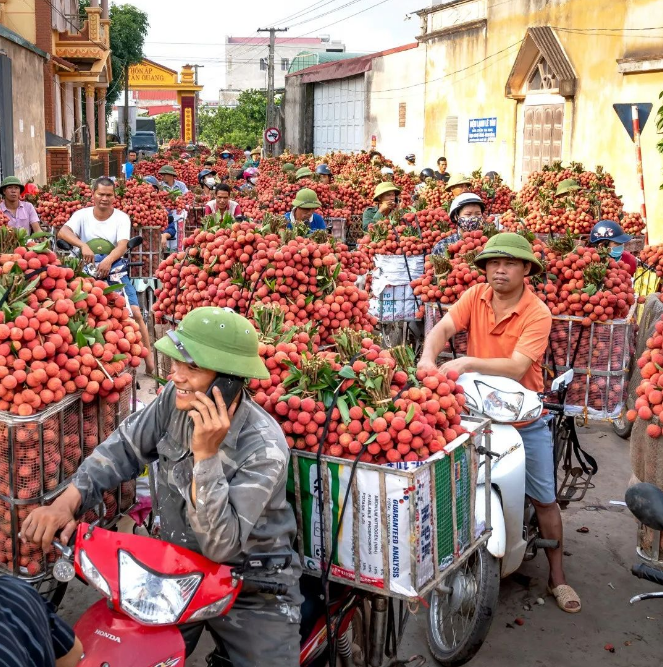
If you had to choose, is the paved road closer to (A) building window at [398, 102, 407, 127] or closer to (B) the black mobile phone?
(B) the black mobile phone

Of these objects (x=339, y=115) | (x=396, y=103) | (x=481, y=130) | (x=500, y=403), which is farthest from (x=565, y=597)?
(x=339, y=115)

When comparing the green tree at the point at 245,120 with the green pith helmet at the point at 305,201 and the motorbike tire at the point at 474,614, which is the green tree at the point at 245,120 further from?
the motorbike tire at the point at 474,614

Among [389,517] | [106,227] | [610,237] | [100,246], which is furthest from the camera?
[106,227]

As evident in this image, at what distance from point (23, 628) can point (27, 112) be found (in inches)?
880

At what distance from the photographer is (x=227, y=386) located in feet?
9.45

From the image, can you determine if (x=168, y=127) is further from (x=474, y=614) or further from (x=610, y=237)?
(x=474, y=614)

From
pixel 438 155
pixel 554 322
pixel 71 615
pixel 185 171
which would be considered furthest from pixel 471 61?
pixel 71 615

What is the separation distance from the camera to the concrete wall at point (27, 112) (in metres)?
20.8

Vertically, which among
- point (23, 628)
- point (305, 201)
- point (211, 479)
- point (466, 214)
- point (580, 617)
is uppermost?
point (305, 201)

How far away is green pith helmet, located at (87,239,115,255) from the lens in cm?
876

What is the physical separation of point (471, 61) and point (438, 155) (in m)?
3.73

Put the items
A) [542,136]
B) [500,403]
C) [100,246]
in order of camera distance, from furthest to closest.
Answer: [542,136]
[100,246]
[500,403]

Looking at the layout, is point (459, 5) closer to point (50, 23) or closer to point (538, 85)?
point (538, 85)

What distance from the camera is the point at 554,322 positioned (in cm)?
622
